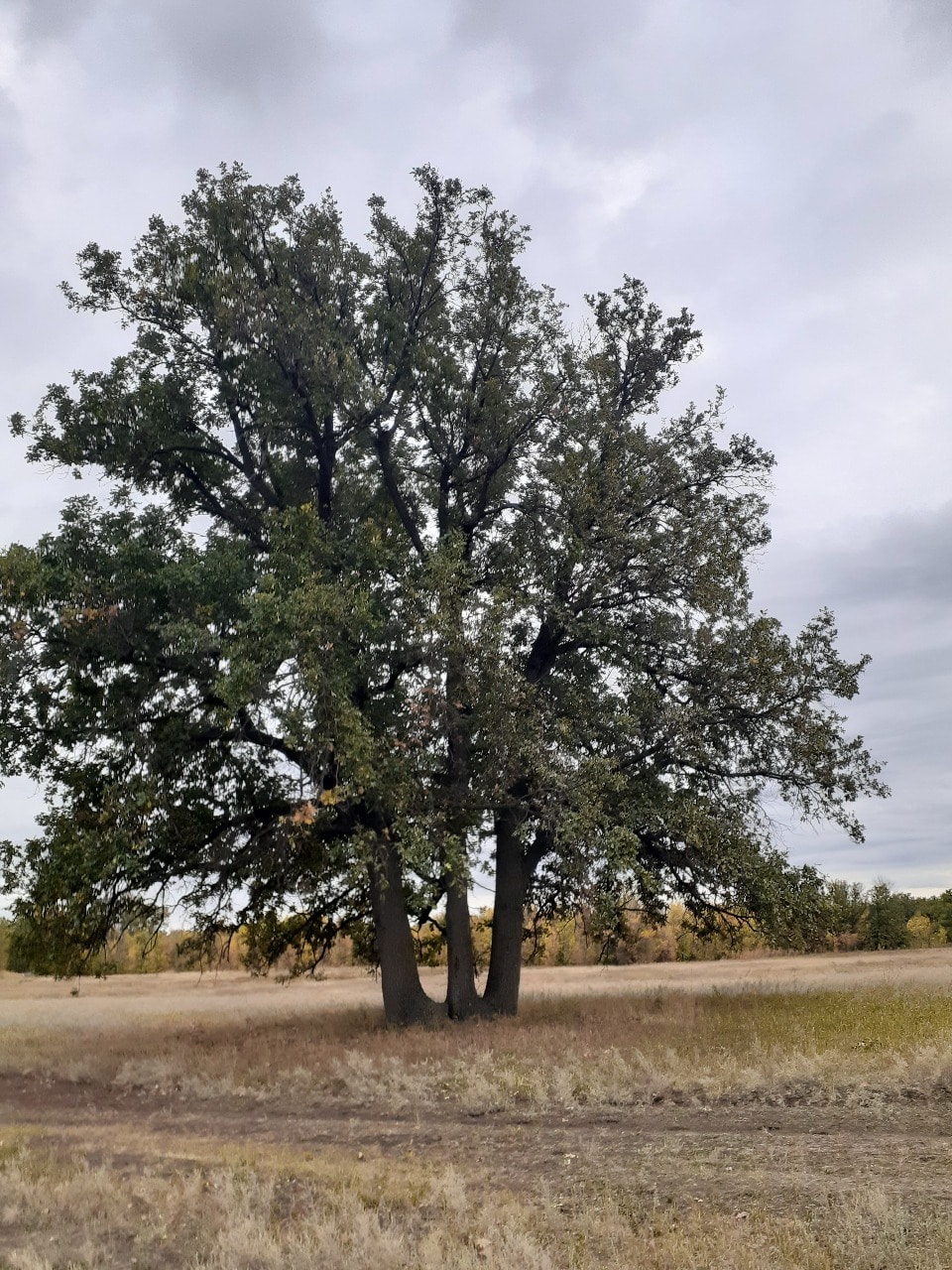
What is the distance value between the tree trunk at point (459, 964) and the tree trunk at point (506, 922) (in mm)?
620

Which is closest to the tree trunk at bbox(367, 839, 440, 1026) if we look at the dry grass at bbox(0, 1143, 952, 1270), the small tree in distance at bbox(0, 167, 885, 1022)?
the small tree in distance at bbox(0, 167, 885, 1022)

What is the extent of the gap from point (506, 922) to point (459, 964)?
1566 mm

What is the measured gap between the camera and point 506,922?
76.5ft

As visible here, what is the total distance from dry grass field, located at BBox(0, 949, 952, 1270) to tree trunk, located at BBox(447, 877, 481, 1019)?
1445mm

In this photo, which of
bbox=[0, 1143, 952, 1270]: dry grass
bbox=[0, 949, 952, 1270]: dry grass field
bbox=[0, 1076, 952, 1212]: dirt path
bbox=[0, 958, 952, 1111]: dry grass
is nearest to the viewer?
bbox=[0, 1143, 952, 1270]: dry grass

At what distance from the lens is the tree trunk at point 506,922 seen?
2308 cm

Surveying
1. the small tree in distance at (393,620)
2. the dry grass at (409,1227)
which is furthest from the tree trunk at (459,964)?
the dry grass at (409,1227)

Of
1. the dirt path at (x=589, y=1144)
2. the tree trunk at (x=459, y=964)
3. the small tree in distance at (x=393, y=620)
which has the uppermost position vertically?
the small tree in distance at (x=393, y=620)

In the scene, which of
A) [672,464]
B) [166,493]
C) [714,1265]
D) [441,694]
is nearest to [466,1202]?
[714,1265]

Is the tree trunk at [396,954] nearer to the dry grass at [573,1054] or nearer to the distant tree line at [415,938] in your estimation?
the dry grass at [573,1054]

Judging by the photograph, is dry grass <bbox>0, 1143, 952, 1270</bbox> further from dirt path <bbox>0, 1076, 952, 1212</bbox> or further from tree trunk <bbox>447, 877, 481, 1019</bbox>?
tree trunk <bbox>447, 877, 481, 1019</bbox>

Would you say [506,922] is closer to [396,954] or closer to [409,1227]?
[396,954]

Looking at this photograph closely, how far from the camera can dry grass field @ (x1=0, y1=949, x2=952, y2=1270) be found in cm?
779

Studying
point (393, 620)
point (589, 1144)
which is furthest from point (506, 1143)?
point (393, 620)
